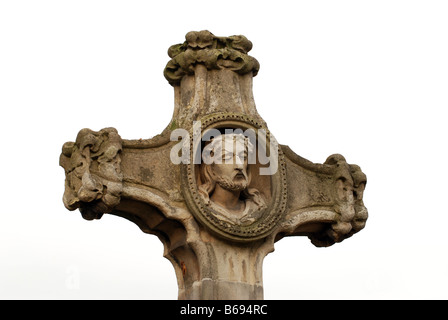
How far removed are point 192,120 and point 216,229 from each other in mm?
1378

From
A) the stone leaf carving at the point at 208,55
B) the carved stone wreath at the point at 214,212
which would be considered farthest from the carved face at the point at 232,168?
the stone leaf carving at the point at 208,55

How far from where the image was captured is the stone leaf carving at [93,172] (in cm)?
1227

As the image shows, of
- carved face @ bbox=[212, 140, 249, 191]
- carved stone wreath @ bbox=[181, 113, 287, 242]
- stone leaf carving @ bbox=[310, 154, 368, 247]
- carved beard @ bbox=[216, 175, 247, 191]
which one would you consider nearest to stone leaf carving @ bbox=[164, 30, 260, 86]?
carved stone wreath @ bbox=[181, 113, 287, 242]

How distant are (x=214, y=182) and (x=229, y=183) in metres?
0.22

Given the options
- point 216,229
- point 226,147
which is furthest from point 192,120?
point 216,229

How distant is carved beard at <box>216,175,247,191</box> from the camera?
42.5 ft

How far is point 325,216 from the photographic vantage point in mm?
13555

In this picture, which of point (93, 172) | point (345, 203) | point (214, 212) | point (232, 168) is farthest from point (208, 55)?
point (345, 203)

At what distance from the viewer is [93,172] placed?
1241 cm

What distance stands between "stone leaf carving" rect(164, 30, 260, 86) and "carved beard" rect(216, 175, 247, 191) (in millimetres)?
1440

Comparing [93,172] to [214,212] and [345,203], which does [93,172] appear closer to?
[214,212]

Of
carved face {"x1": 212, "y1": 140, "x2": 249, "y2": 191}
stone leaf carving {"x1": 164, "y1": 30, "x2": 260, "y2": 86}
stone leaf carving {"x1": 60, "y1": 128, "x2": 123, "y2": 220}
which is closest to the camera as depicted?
stone leaf carving {"x1": 60, "y1": 128, "x2": 123, "y2": 220}

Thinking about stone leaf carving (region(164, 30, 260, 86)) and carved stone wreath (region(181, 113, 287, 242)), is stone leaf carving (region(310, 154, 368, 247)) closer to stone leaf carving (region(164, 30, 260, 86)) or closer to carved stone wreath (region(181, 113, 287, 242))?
carved stone wreath (region(181, 113, 287, 242))
